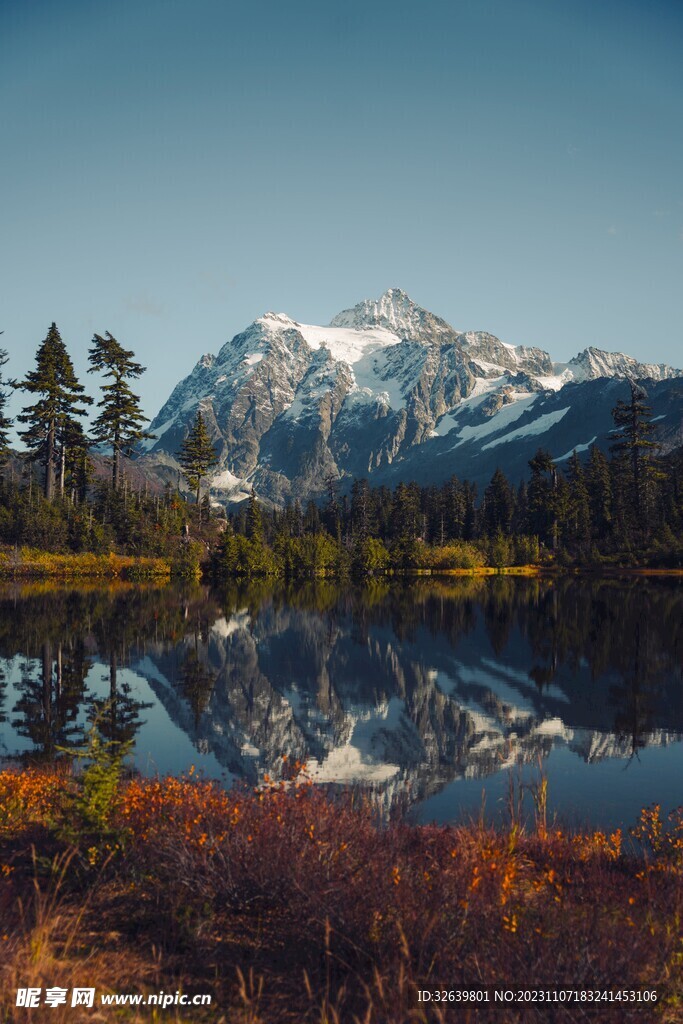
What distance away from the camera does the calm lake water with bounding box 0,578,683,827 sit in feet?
45.5

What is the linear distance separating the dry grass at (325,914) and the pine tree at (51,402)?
63.5 metres

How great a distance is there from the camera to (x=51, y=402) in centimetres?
6675

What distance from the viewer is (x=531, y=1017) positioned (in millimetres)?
4742

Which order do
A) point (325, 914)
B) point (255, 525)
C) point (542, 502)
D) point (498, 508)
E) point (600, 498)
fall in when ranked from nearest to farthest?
1. point (325, 914)
2. point (255, 525)
3. point (600, 498)
4. point (542, 502)
5. point (498, 508)

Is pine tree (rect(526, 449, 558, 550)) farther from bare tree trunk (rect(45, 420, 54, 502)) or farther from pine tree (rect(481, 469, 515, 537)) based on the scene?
bare tree trunk (rect(45, 420, 54, 502))

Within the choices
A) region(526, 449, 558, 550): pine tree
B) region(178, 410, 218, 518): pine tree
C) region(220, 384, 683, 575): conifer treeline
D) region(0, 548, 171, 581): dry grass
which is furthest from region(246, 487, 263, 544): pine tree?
region(526, 449, 558, 550): pine tree

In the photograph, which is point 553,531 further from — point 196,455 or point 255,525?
point 196,455

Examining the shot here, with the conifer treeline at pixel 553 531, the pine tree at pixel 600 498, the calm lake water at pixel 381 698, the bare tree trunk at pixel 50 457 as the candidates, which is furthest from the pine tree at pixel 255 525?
the pine tree at pixel 600 498

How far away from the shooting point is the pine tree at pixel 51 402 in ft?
218

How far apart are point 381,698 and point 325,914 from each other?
1523cm

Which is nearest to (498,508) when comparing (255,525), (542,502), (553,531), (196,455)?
(542,502)

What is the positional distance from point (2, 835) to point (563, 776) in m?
10.5

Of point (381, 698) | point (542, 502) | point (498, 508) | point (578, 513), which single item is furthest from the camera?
point (498, 508)

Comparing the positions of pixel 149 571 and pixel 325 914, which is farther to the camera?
pixel 149 571
